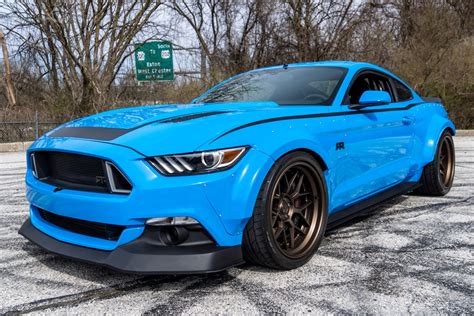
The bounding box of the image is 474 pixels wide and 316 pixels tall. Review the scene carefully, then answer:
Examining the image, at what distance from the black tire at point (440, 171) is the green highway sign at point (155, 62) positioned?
1173 centimetres

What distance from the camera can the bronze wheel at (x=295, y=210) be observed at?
2605 millimetres

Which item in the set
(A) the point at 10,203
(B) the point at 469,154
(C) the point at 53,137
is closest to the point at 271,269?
(C) the point at 53,137

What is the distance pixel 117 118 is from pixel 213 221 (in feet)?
3.70

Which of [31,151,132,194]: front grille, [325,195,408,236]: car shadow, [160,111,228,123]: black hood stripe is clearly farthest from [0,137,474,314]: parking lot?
[160,111,228,123]: black hood stripe

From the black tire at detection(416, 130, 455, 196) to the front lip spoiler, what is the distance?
3.00 metres

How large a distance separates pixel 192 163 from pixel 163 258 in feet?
1.69

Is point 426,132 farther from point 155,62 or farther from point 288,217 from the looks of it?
point 155,62

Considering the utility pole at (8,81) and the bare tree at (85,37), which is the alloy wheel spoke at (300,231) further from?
the utility pole at (8,81)

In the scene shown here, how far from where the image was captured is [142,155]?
7.25 ft

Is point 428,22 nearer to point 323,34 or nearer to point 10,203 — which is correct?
point 323,34

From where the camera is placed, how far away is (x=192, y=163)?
223cm

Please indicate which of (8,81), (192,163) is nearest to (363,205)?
(192,163)

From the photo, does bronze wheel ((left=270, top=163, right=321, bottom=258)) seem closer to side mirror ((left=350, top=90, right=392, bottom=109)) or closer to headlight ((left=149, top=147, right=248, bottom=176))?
headlight ((left=149, top=147, right=248, bottom=176))

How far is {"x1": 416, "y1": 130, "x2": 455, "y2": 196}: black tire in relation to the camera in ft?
14.7
